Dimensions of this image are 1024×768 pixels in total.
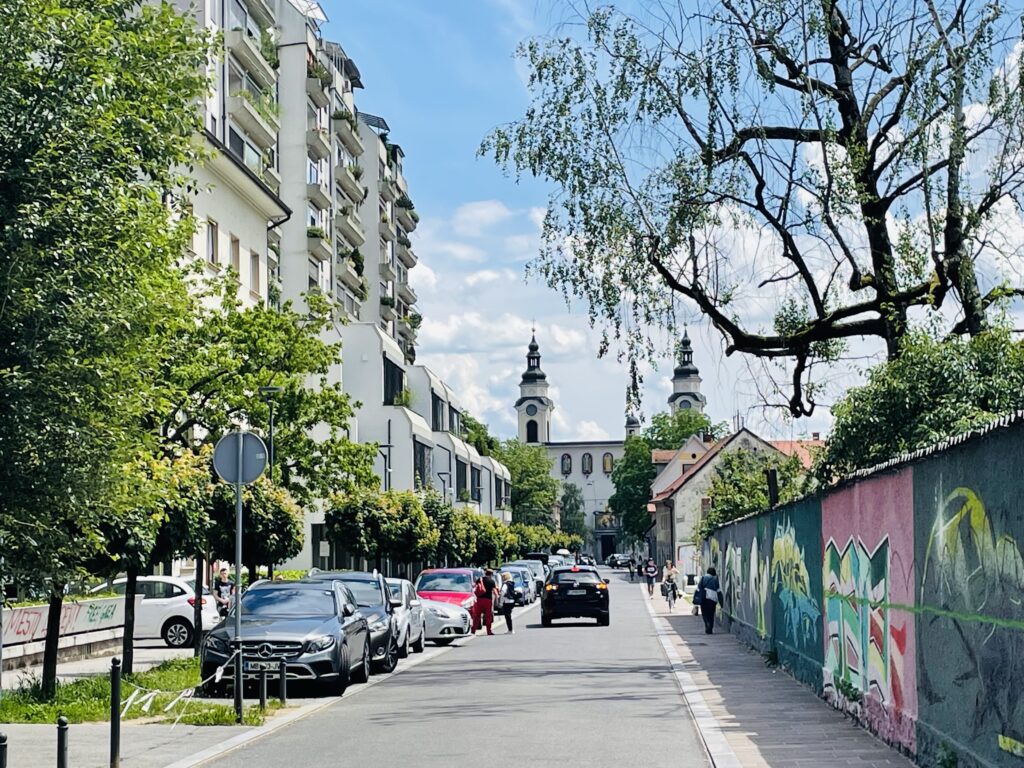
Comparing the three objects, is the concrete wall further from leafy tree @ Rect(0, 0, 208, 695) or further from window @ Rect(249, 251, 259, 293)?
window @ Rect(249, 251, 259, 293)

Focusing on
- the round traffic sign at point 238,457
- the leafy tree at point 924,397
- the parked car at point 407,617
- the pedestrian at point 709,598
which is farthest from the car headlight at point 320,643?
the pedestrian at point 709,598

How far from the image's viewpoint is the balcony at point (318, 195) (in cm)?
6600

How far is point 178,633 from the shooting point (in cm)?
3256

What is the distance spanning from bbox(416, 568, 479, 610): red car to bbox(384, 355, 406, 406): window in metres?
31.3

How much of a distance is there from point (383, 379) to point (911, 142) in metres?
50.0

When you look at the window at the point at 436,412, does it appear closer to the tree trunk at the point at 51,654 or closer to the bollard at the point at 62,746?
the tree trunk at the point at 51,654

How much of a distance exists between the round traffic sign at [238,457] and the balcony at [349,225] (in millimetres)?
59868

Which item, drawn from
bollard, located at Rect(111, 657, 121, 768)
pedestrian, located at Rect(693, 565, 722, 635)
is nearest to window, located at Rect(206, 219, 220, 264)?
pedestrian, located at Rect(693, 565, 722, 635)

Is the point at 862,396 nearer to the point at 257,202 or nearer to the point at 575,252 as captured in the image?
the point at 575,252

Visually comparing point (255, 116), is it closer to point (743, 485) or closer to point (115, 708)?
point (743, 485)

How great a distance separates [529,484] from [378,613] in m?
137

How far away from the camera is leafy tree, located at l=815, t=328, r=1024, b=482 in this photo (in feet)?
66.0

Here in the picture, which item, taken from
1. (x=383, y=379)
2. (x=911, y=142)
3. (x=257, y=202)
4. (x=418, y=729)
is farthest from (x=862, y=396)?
(x=383, y=379)

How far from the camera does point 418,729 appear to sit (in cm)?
1475
